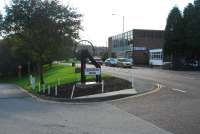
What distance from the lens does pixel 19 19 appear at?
28.5 metres

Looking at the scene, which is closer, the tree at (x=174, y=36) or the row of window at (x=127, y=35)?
the tree at (x=174, y=36)

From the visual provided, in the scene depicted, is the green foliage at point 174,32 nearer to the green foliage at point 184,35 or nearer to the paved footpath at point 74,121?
the green foliage at point 184,35

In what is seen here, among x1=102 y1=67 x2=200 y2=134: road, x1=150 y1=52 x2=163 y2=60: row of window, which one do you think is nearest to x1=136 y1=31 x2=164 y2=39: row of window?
x1=150 y1=52 x2=163 y2=60: row of window

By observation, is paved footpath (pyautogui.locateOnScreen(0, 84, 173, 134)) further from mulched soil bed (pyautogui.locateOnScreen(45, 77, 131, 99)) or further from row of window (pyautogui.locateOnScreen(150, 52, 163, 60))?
row of window (pyautogui.locateOnScreen(150, 52, 163, 60))

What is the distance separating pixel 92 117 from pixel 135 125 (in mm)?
2176

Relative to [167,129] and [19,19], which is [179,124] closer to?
[167,129]

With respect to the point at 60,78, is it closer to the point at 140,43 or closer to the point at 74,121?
the point at 74,121

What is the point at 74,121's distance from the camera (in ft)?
39.4

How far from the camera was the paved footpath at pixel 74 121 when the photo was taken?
10332 millimetres

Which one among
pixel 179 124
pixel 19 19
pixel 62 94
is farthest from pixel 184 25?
pixel 179 124

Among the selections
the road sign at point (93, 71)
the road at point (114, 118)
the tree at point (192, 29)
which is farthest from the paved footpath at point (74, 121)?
the tree at point (192, 29)

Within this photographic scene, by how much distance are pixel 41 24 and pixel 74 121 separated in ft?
55.2

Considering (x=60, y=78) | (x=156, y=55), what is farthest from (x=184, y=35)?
(x=60, y=78)

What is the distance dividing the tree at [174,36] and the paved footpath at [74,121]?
126 feet
